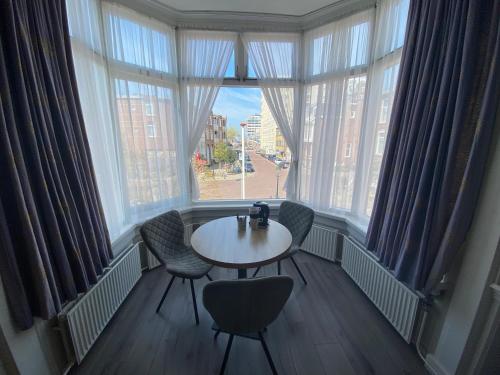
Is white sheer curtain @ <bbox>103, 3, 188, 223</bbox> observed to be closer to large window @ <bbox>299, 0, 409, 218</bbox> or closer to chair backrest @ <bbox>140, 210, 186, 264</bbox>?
chair backrest @ <bbox>140, 210, 186, 264</bbox>

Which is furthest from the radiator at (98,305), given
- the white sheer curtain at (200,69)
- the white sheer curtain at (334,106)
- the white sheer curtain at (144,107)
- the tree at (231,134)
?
the white sheer curtain at (334,106)

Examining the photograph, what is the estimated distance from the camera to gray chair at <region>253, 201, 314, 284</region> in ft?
7.35

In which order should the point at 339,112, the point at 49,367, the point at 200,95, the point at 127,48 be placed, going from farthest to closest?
the point at 200,95
the point at 339,112
the point at 127,48
the point at 49,367

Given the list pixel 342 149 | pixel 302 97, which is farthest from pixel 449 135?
pixel 302 97

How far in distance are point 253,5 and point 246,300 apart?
281cm

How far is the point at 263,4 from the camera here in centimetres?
232

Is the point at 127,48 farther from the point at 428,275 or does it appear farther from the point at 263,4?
the point at 428,275

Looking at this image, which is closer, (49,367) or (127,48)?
(49,367)

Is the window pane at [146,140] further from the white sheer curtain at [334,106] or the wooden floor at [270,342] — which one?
the white sheer curtain at [334,106]

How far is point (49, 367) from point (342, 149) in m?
3.03

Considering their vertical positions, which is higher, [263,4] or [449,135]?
[263,4]

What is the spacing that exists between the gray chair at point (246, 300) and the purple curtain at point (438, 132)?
99 centimetres

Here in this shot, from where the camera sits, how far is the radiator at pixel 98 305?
1454 millimetres

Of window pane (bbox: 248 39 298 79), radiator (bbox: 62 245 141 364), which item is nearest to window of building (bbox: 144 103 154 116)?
window pane (bbox: 248 39 298 79)
